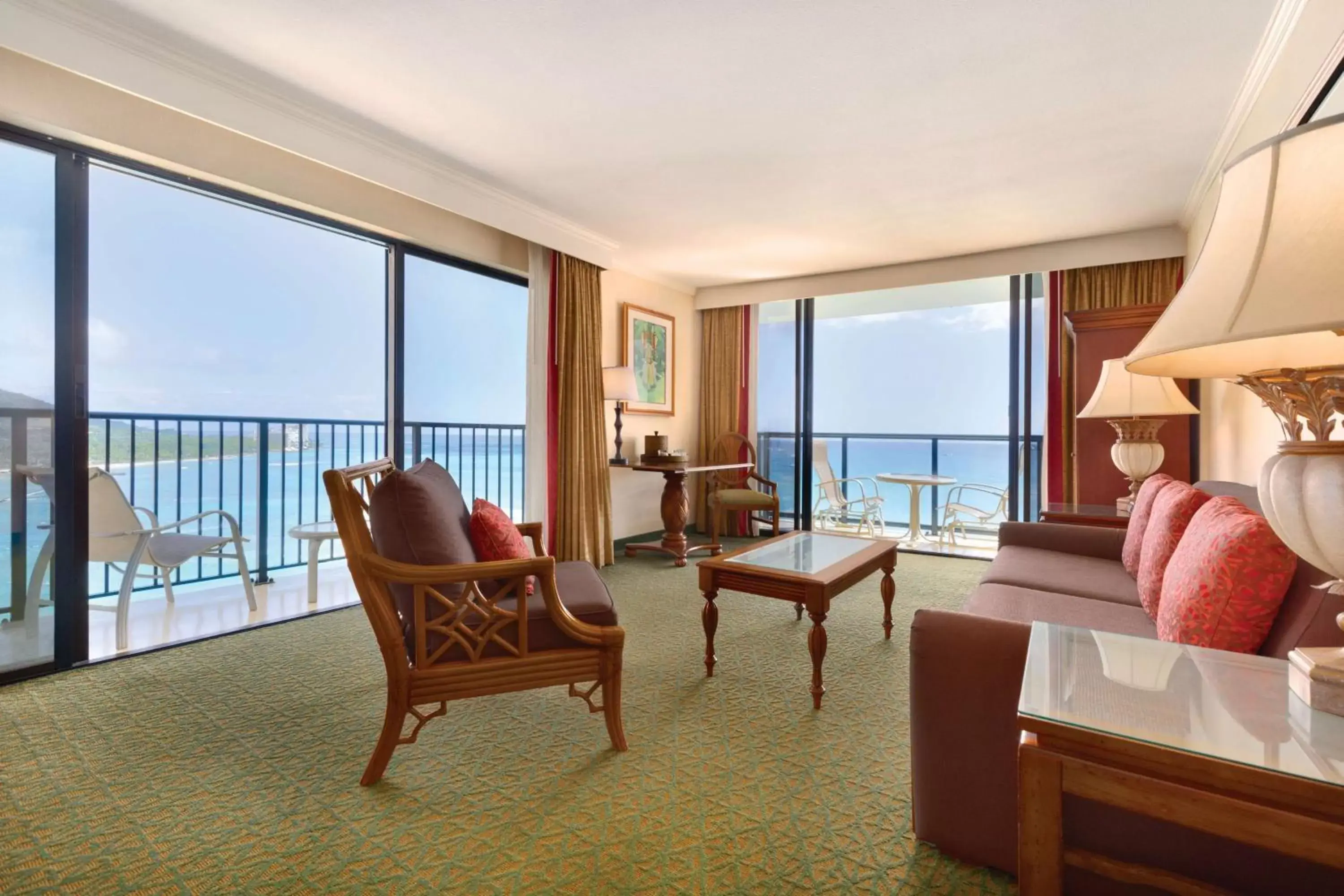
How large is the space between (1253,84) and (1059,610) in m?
2.24

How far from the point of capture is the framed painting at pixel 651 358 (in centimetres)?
510

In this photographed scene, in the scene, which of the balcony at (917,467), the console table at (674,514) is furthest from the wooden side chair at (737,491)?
the balcony at (917,467)

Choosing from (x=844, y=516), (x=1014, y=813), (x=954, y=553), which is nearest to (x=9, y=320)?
(x=1014, y=813)

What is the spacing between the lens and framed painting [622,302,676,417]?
5102mm

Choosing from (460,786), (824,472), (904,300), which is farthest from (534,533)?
(904,300)

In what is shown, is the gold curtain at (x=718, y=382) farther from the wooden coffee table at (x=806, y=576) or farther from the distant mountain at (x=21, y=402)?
the distant mountain at (x=21, y=402)

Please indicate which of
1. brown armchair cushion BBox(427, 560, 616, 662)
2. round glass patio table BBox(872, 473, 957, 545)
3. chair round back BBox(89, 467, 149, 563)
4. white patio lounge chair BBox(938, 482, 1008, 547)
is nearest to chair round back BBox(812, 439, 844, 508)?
round glass patio table BBox(872, 473, 957, 545)

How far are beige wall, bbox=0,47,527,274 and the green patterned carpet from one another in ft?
6.98

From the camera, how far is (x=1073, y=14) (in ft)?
6.57

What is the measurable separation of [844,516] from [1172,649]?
5347 millimetres

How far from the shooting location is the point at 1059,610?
1959 mm

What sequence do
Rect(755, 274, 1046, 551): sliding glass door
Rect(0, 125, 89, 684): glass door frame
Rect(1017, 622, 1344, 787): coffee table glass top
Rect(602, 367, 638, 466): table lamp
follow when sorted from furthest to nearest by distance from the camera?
Rect(755, 274, 1046, 551): sliding glass door, Rect(602, 367, 638, 466): table lamp, Rect(0, 125, 89, 684): glass door frame, Rect(1017, 622, 1344, 787): coffee table glass top

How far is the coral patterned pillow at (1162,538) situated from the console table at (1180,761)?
93 cm

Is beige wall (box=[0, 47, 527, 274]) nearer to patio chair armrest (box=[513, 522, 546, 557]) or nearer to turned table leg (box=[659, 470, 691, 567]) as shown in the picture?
patio chair armrest (box=[513, 522, 546, 557])
